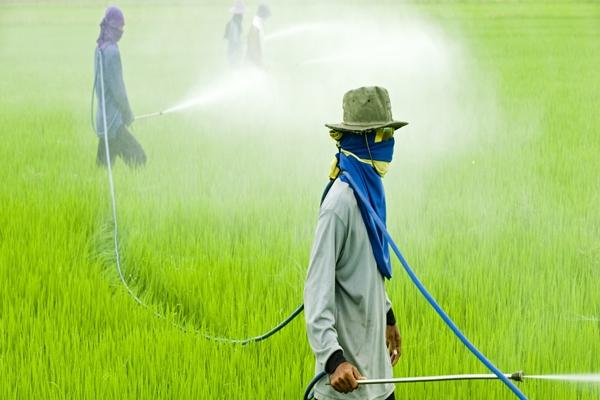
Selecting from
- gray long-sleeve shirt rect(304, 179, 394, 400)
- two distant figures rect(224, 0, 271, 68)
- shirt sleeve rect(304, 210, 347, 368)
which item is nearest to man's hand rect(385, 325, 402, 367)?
gray long-sleeve shirt rect(304, 179, 394, 400)

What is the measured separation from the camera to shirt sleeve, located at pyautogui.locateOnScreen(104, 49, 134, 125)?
6055 mm

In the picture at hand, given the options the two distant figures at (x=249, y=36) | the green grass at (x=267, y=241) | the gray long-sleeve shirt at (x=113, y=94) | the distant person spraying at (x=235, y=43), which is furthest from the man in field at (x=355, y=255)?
the distant person spraying at (x=235, y=43)

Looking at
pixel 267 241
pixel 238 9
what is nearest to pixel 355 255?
pixel 267 241

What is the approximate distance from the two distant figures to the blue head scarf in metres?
7.02

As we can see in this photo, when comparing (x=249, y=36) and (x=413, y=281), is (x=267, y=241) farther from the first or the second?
(x=249, y=36)

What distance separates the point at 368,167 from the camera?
2.09m

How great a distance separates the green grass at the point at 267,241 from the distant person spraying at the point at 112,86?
27cm

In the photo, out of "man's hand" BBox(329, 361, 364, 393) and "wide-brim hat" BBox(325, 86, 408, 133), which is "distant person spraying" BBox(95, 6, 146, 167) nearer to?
"wide-brim hat" BBox(325, 86, 408, 133)

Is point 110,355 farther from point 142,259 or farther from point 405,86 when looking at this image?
point 405,86

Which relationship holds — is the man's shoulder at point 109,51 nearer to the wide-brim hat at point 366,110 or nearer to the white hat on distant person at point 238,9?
the wide-brim hat at point 366,110

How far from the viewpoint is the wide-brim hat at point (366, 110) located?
204 centimetres

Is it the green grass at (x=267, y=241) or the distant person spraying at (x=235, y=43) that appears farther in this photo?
the distant person spraying at (x=235, y=43)

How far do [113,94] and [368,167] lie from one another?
14.3ft

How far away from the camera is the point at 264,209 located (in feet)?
17.6
